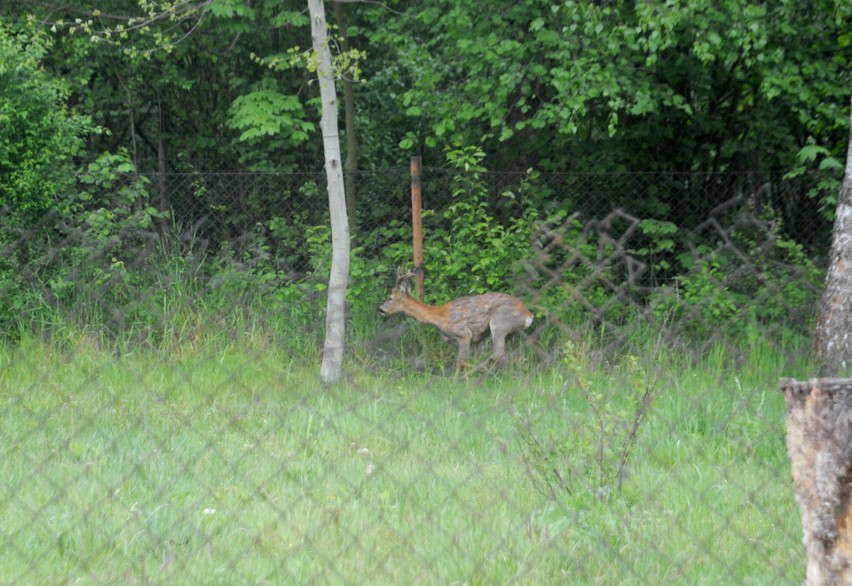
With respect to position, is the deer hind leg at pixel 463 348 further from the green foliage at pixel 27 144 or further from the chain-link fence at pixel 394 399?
the green foliage at pixel 27 144

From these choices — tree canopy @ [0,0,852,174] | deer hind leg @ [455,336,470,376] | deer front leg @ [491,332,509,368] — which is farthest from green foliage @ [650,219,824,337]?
deer hind leg @ [455,336,470,376]

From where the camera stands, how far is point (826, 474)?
7.55 feet

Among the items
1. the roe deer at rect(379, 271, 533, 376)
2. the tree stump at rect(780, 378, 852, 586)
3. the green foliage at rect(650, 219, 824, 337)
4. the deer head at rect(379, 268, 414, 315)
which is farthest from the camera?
the deer head at rect(379, 268, 414, 315)

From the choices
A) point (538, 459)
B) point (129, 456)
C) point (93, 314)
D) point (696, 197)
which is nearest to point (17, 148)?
point (93, 314)

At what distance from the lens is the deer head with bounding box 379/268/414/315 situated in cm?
813

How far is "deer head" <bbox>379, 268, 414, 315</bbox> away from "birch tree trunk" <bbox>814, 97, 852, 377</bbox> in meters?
3.24

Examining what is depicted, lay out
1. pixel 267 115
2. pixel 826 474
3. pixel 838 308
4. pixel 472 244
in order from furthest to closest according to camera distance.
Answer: pixel 267 115
pixel 472 244
pixel 838 308
pixel 826 474

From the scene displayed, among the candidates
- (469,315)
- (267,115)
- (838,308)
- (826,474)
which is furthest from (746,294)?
(826,474)

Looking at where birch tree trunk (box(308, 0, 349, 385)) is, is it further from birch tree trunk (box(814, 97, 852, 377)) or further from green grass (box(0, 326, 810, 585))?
birch tree trunk (box(814, 97, 852, 377))

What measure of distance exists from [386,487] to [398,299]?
3.79 m

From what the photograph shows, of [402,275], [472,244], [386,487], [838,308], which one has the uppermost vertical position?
[838,308]

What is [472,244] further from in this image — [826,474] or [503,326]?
[826,474]

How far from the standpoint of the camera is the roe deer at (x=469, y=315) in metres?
7.94

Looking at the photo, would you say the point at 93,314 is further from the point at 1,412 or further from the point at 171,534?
the point at 171,534
